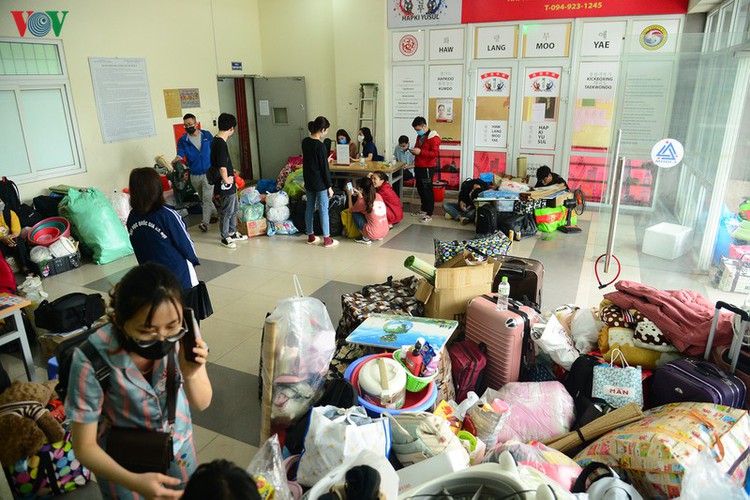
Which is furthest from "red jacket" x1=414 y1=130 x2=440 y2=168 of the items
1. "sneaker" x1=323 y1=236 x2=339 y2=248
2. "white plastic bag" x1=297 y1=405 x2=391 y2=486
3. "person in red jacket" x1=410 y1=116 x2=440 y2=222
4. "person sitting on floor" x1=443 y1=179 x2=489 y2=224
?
"white plastic bag" x1=297 y1=405 x2=391 y2=486

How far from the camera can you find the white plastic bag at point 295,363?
7.78ft

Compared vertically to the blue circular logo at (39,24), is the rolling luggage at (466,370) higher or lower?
lower

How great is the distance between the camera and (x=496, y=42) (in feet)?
25.2

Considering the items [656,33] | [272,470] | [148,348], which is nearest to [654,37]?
[656,33]

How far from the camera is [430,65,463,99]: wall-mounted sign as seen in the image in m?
8.02

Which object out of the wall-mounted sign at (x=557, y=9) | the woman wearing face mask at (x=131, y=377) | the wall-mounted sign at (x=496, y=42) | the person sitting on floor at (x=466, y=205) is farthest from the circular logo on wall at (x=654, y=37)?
the woman wearing face mask at (x=131, y=377)

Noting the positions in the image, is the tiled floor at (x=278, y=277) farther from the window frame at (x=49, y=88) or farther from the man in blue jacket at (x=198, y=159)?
the window frame at (x=49, y=88)

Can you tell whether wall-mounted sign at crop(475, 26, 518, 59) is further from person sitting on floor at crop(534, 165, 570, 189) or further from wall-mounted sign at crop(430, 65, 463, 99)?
person sitting on floor at crop(534, 165, 570, 189)

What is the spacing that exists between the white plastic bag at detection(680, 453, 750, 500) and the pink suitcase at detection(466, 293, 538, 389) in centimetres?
125

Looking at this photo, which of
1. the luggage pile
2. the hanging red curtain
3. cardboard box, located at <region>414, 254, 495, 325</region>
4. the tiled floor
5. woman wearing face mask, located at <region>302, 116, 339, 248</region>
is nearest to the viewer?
the luggage pile

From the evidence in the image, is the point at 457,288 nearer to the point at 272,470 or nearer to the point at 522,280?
the point at 522,280

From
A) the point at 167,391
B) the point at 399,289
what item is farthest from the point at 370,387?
the point at 399,289

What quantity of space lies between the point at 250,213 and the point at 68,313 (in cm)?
316

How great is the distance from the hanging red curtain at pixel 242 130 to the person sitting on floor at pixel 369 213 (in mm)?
4305
